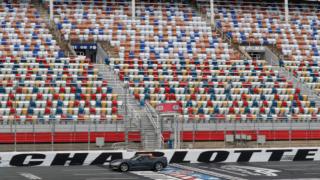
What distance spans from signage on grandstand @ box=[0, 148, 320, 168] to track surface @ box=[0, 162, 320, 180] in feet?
3.95

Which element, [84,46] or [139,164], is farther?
[84,46]

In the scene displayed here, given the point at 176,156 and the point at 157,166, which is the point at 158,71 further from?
the point at 157,166

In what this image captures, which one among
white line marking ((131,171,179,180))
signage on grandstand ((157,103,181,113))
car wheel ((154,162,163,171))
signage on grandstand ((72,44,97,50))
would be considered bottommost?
car wheel ((154,162,163,171))

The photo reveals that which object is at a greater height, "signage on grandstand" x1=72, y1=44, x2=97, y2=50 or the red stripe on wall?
"signage on grandstand" x1=72, y1=44, x2=97, y2=50

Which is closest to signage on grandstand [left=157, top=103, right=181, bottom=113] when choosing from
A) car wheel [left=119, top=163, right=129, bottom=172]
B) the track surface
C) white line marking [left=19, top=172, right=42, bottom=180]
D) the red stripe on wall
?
the red stripe on wall

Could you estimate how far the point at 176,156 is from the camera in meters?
36.8

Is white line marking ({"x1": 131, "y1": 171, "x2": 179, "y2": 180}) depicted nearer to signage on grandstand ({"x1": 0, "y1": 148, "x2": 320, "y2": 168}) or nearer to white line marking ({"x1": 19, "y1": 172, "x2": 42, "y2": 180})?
signage on grandstand ({"x1": 0, "y1": 148, "x2": 320, "y2": 168})

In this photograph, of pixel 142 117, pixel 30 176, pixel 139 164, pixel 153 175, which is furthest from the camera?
pixel 142 117

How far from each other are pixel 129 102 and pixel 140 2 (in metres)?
19.3

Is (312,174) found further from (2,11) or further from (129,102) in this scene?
(2,11)

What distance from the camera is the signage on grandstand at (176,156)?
1382 inches

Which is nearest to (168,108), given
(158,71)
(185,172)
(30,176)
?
(158,71)

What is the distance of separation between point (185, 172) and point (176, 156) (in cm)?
615

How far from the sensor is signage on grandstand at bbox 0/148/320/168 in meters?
35.1
